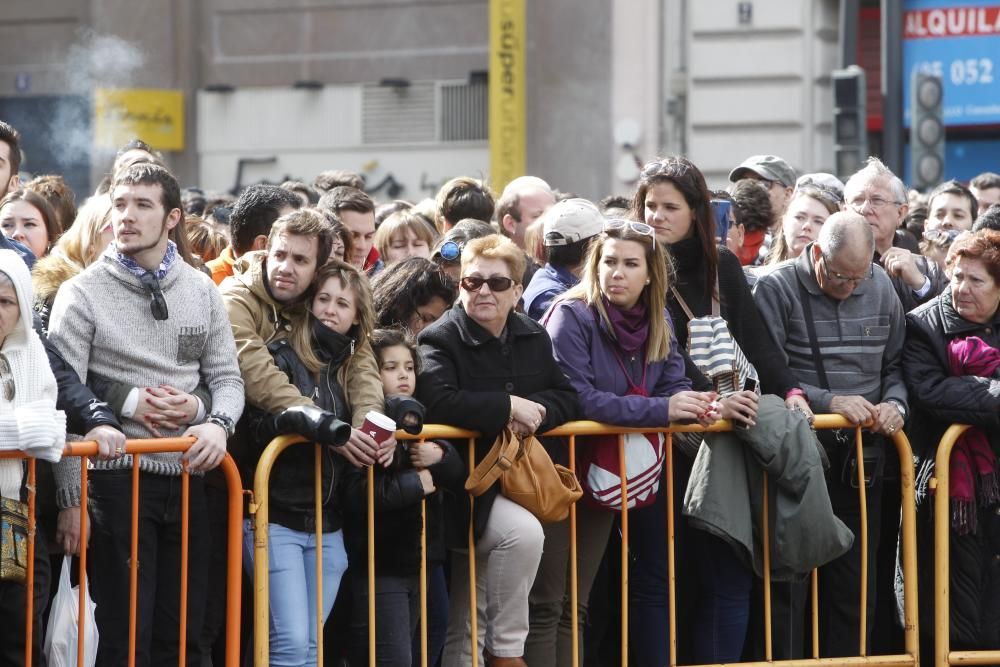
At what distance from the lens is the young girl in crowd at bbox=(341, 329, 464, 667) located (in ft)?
17.9

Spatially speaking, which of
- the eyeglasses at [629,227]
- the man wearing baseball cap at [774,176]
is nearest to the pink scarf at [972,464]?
the eyeglasses at [629,227]

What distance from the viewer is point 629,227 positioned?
591cm

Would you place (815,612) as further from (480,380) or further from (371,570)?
(371,570)

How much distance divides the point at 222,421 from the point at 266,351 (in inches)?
14.8

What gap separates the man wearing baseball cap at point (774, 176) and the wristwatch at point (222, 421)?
380cm

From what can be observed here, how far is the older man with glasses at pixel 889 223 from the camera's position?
707 cm

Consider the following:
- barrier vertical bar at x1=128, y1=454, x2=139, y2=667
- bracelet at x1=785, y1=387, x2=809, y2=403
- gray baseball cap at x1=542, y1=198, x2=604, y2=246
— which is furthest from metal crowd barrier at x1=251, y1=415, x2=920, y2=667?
gray baseball cap at x1=542, y1=198, x2=604, y2=246

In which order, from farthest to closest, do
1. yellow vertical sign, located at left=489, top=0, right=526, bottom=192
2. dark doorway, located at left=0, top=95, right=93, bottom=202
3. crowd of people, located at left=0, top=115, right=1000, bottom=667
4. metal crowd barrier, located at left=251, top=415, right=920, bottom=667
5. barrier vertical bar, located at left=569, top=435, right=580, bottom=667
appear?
dark doorway, located at left=0, top=95, right=93, bottom=202, yellow vertical sign, located at left=489, top=0, right=526, bottom=192, barrier vertical bar, located at left=569, top=435, right=580, bottom=667, metal crowd barrier, located at left=251, top=415, right=920, bottom=667, crowd of people, located at left=0, top=115, right=1000, bottom=667

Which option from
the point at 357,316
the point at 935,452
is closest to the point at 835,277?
the point at 935,452

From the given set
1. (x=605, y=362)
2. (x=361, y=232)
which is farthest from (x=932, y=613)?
(x=361, y=232)

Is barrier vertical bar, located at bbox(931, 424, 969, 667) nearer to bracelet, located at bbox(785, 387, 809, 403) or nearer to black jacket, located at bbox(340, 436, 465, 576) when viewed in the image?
bracelet, located at bbox(785, 387, 809, 403)

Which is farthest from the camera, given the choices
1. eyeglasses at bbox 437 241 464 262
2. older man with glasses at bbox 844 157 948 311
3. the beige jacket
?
older man with glasses at bbox 844 157 948 311

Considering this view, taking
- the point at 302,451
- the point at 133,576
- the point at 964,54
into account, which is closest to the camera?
the point at 133,576

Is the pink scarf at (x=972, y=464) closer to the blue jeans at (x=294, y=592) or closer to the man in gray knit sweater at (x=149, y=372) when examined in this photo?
the blue jeans at (x=294, y=592)
